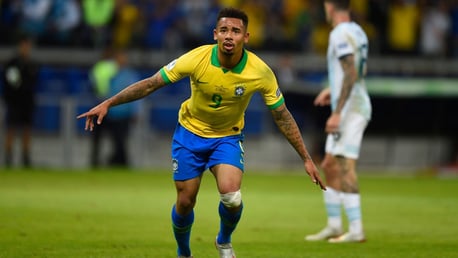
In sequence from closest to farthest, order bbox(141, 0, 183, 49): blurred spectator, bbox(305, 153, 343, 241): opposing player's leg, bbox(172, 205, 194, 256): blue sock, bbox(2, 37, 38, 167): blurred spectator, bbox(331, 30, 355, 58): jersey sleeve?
1. bbox(172, 205, 194, 256): blue sock
2. bbox(331, 30, 355, 58): jersey sleeve
3. bbox(305, 153, 343, 241): opposing player's leg
4. bbox(2, 37, 38, 167): blurred spectator
5. bbox(141, 0, 183, 49): blurred spectator

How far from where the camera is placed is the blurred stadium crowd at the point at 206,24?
2677 cm

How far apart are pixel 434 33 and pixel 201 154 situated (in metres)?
20.0

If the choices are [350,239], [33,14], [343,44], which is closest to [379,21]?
[33,14]

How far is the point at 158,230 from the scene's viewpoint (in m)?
13.1

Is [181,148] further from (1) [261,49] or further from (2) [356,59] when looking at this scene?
(1) [261,49]

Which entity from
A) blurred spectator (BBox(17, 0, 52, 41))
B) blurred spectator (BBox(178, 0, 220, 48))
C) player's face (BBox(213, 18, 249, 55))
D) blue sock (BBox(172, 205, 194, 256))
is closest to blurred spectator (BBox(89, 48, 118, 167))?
blurred spectator (BBox(17, 0, 52, 41))

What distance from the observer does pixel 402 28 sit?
28828 millimetres

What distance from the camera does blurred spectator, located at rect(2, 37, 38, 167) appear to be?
24109 millimetres

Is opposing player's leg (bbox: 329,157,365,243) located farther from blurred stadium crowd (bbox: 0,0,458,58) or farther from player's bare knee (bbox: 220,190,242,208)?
blurred stadium crowd (bbox: 0,0,458,58)

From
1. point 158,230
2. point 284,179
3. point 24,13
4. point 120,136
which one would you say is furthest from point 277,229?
point 24,13

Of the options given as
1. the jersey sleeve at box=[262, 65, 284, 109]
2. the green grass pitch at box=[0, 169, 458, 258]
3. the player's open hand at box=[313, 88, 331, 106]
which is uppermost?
the jersey sleeve at box=[262, 65, 284, 109]

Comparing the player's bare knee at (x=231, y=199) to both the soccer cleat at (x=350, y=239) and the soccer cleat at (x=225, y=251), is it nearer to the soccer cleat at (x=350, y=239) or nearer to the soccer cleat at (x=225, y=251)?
the soccer cleat at (x=225, y=251)

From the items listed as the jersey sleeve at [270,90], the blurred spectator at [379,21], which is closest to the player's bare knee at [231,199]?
the jersey sleeve at [270,90]

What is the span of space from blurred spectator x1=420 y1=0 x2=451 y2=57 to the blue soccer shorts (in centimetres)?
1970
